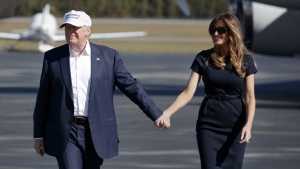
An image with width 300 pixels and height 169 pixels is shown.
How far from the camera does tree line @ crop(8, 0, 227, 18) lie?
250 ft

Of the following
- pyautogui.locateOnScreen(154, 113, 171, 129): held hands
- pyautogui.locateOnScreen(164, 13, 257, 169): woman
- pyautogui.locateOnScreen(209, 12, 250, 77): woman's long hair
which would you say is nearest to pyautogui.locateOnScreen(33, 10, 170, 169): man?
pyautogui.locateOnScreen(154, 113, 171, 129): held hands

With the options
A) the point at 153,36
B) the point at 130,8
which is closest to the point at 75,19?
the point at 153,36

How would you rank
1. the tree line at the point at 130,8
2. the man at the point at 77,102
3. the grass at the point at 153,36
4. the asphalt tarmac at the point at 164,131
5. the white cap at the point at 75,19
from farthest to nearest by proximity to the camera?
1. the tree line at the point at 130,8
2. the grass at the point at 153,36
3. the asphalt tarmac at the point at 164,131
4. the man at the point at 77,102
5. the white cap at the point at 75,19

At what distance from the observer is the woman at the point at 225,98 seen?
25.6ft

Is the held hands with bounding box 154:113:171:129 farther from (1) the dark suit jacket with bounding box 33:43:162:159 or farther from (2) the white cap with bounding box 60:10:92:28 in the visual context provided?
(2) the white cap with bounding box 60:10:92:28

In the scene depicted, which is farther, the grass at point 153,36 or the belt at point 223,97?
the grass at point 153,36

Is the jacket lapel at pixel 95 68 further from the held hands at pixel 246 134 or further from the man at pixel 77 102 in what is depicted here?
the held hands at pixel 246 134

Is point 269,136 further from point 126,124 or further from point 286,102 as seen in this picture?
point 286,102

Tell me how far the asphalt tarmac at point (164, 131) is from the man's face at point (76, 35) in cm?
411

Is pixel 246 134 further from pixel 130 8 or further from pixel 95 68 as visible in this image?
pixel 130 8

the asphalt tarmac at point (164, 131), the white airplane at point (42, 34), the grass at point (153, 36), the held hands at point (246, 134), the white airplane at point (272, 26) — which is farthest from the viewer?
the grass at point (153, 36)

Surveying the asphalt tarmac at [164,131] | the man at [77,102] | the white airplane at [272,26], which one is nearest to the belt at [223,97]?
the man at [77,102]

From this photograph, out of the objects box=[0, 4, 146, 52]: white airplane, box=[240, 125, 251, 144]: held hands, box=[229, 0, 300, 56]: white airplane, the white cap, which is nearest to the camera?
the white cap

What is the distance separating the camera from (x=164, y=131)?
15.7 m
